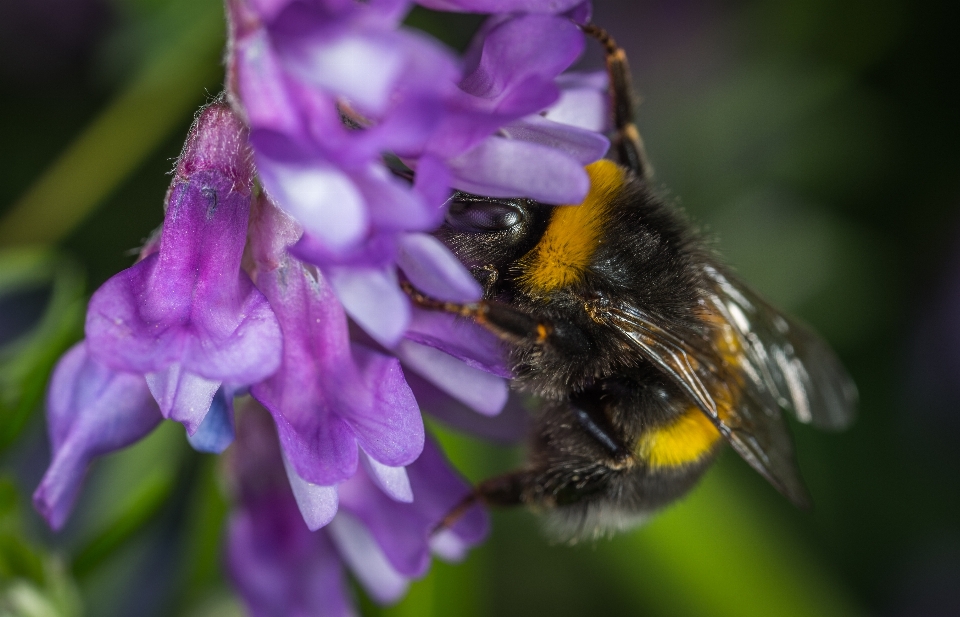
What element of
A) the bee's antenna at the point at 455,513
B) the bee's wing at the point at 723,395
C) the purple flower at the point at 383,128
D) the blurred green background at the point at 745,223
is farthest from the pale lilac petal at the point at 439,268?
the blurred green background at the point at 745,223

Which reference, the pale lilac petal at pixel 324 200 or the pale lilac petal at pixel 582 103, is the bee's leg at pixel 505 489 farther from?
the pale lilac petal at pixel 324 200

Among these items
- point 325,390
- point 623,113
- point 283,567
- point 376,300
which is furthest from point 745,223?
point 376,300

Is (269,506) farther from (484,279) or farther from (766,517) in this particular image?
(766,517)

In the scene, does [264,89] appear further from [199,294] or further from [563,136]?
[563,136]

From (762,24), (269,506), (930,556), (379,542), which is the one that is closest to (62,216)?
(269,506)

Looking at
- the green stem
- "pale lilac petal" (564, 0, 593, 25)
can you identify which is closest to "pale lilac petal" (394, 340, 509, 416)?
"pale lilac petal" (564, 0, 593, 25)

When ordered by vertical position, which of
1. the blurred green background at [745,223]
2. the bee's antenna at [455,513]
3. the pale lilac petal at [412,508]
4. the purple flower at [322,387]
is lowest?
the blurred green background at [745,223]
